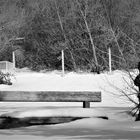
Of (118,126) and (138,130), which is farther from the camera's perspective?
(118,126)

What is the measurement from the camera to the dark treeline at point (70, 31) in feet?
116

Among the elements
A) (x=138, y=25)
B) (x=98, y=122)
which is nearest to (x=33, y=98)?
(x=98, y=122)

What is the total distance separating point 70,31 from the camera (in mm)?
36906

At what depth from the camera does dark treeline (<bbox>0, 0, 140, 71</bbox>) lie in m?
35.3

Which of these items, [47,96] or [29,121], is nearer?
[29,121]

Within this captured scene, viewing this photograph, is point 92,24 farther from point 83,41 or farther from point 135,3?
point 135,3

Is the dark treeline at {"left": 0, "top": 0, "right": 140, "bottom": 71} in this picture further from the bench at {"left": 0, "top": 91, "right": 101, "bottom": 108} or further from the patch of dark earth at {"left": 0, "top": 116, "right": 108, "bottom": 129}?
the patch of dark earth at {"left": 0, "top": 116, "right": 108, "bottom": 129}

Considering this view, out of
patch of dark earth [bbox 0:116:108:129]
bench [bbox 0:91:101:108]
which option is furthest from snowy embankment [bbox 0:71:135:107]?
patch of dark earth [bbox 0:116:108:129]

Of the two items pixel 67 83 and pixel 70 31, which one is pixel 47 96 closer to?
pixel 67 83

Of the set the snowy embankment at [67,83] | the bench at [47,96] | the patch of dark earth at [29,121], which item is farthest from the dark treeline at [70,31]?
the patch of dark earth at [29,121]

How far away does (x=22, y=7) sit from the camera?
159ft

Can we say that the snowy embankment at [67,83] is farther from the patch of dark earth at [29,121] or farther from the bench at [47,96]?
the patch of dark earth at [29,121]

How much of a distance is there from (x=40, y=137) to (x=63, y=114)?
6.03ft

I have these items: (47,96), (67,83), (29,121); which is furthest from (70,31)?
(29,121)
